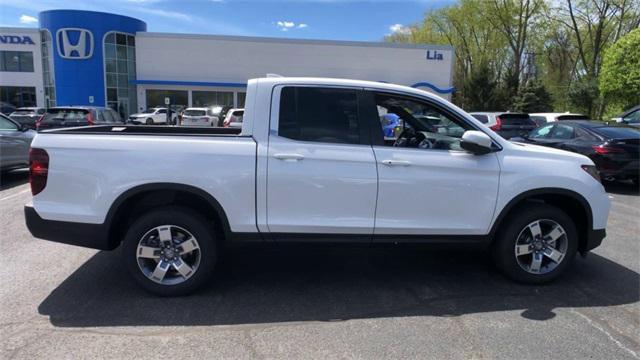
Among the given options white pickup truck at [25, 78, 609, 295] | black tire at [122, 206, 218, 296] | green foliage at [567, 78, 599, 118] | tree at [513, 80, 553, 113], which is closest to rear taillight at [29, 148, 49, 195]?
white pickup truck at [25, 78, 609, 295]

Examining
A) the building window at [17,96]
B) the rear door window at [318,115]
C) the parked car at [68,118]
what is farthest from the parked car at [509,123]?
the building window at [17,96]

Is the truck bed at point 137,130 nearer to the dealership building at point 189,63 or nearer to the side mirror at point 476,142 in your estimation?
the side mirror at point 476,142

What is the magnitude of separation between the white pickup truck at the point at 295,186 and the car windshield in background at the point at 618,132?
6657mm

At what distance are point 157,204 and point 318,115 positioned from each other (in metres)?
1.60

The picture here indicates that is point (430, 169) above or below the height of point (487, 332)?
above

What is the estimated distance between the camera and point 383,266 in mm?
A: 4996

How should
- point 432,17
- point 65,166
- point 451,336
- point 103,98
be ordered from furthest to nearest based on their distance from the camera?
1. point 432,17
2. point 103,98
3. point 65,166
4. point 451,336

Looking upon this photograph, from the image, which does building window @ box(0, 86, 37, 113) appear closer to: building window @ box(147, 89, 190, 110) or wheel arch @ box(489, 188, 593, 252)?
building window @ box(147, 89, 190, 110)

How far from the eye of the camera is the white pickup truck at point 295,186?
155 inches

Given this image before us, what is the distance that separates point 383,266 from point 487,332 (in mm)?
1522

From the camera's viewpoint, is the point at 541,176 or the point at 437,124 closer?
the point at 541,176

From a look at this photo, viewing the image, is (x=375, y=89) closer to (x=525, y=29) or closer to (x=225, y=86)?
(x=225, y=86)

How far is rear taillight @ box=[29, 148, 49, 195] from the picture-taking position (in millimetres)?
3932

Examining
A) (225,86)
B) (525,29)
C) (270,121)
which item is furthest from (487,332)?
(525,29)
